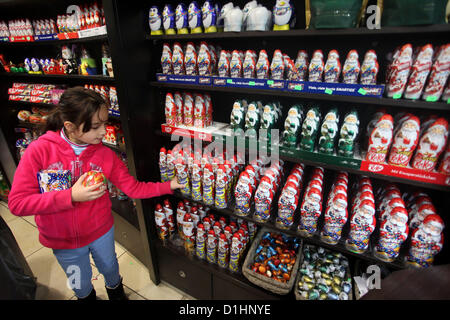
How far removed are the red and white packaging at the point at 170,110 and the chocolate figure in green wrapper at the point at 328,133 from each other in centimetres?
96

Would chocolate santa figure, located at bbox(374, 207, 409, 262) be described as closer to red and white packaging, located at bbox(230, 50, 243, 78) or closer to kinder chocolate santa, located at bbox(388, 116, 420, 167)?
kinder chocolate santa, located at bbox(388, 116, 420, 167)

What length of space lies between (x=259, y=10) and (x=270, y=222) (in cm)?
117

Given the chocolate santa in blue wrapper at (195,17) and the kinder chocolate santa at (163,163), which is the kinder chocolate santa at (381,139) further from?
the kinder chocolate santa at (163,163)

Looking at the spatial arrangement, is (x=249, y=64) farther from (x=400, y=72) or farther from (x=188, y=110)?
(x=400, y=72)

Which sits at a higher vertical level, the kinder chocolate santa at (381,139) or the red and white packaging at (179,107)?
the red and white packaging at (179,107)

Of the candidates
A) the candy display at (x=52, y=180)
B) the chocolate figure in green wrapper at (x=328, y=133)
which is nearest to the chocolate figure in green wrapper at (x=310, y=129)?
the chocolate figure in green wrapper at (x=328, y=133)

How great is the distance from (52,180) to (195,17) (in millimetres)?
1163

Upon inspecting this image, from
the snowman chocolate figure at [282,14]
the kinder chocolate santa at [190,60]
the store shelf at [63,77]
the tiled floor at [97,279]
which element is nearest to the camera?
the snowman chocolate figure at [282,14]

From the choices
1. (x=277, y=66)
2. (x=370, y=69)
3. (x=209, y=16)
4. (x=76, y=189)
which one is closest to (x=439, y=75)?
(x=370, y=69)

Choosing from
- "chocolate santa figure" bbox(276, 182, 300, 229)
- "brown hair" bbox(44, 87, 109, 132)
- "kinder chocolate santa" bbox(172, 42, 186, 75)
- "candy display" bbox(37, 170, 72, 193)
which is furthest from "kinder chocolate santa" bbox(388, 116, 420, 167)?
"candy display" bbox(37, 170, 72, 193)

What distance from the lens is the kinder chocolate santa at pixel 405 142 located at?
1.01 meters

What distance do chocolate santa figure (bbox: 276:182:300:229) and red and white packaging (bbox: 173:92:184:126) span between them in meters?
0.86
